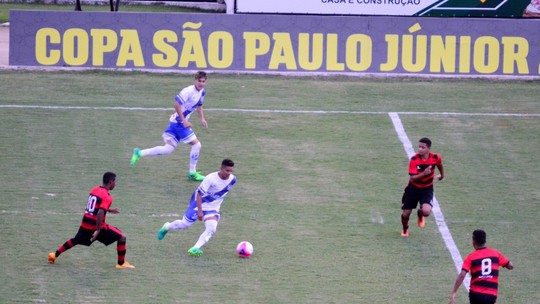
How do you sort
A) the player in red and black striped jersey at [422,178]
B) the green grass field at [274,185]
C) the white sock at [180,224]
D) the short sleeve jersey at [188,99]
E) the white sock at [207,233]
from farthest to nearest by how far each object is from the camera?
1. the short sleeve jersey at [188,99]
2. the player in red and black striped jersey at [422,178]
3. the white sock at [180,224]
4. the white sock at [207,233]
5. the green grass field at [274,185]

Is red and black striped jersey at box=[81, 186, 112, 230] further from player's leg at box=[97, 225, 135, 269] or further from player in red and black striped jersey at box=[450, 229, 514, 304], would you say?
player in red and black striped jersey at box=[450, 229, 514, 304]

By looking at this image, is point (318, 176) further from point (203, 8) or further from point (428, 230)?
point (203, 8)

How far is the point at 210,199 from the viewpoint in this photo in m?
13.7

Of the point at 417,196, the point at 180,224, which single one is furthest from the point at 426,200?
the point at 180,224

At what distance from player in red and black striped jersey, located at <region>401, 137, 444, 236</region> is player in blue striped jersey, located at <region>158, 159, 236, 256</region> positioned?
2910 mm

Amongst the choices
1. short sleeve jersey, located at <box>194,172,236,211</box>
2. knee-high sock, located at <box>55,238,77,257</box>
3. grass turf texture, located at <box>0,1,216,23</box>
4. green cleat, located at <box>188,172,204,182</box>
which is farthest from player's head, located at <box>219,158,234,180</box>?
grass turf texture, located at <box>0,1,216,23</box>

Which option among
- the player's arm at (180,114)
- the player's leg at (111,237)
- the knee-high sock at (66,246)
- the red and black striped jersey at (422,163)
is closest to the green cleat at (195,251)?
the player's leg at (111,237)

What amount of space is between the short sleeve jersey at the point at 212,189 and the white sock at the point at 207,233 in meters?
0.21

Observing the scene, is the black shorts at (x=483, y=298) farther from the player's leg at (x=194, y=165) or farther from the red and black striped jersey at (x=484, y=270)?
the player's leg at (x=194, y=165)

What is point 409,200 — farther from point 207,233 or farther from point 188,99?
point 188,99

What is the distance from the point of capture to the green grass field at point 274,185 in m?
13.4

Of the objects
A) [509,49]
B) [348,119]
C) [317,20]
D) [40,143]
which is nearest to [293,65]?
[317,20]

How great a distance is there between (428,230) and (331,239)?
5.70 feet

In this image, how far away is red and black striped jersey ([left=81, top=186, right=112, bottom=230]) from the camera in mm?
12695
